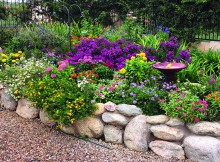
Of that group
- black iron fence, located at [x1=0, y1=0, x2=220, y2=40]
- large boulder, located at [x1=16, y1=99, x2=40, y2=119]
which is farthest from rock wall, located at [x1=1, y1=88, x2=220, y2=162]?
black iron fence, located at [x1=0, y1=0, x2=220, y2=40]

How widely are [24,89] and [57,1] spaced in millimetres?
6036

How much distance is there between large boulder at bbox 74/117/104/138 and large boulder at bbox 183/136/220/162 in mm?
1161

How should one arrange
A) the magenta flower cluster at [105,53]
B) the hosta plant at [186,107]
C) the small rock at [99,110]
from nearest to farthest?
the hosta plant at [186,107], the small rock at [99,110], the magenta flower cluster at [105,53]

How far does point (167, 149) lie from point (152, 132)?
0.92ft

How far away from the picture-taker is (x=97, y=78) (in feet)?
17.0

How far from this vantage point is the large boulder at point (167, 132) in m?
3.87

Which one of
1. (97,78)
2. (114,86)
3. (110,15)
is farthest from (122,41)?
(110,15)

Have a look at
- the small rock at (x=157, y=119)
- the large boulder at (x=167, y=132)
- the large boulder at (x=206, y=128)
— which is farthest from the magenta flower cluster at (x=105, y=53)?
the large boulder at (x=206, y=128)

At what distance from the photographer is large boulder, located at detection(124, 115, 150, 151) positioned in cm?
405

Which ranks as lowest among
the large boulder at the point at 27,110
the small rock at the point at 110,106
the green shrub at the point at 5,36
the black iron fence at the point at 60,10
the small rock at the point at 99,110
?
the large boulder at the point at 27,110

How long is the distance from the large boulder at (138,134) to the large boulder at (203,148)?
0.52 meters

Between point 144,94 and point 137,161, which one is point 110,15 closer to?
point 144,94

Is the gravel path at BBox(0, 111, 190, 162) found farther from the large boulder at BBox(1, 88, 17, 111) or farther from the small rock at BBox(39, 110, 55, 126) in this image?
the large boulder at BBox(1, 88, 17, 111)

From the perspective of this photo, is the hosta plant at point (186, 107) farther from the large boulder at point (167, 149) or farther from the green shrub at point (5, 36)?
the green shrub at point (5, 36)
